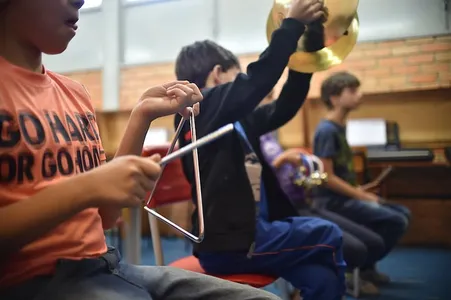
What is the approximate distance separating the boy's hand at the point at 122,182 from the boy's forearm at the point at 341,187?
1.57 m

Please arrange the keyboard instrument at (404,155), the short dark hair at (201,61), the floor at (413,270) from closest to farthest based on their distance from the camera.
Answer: the short dark hair at (201,61) < the floor at (413,270) < the keyboard instrument at (404,155)

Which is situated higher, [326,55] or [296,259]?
[326,55]

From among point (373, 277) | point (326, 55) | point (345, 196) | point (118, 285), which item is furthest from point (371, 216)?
point (118, 285)

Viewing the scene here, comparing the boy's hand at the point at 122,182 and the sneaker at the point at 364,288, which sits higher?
the boy's hand at the point at 122,182

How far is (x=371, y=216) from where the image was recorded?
2.06 metres

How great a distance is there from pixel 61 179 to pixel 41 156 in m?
0.04

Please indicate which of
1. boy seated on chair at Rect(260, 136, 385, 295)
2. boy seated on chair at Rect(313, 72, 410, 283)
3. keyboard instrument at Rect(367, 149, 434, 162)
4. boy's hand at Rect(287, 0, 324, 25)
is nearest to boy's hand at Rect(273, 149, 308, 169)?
boy seated on chair at Rect(260, 136, 385, 295)

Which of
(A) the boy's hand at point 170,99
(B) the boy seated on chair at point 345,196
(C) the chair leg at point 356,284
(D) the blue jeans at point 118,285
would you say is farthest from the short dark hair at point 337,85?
(D) the blue jeans at point 118,285

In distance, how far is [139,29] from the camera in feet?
13.9

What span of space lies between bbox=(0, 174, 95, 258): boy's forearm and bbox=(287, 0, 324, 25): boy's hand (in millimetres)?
627

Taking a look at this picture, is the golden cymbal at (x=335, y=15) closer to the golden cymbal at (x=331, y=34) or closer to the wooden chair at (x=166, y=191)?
the golden cymbal at (x=331, y=34)

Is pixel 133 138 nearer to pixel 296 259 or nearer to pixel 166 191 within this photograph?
pixel 296 259

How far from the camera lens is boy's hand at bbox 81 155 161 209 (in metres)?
0.51

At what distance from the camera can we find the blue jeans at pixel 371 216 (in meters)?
2.06
